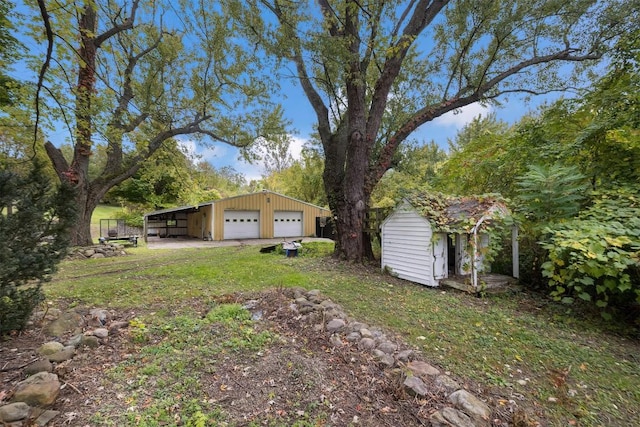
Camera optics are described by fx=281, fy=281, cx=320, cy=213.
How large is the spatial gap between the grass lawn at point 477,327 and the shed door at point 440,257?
372 millimetres

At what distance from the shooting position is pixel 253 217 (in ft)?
57.3

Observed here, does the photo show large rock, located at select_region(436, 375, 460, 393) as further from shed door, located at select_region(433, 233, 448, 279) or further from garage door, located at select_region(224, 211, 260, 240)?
garage door, located at select_region(224, 211, 260, 240)

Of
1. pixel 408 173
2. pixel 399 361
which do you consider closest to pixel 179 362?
pixel 399 361

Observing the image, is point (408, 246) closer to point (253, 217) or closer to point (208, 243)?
point (208, 243)

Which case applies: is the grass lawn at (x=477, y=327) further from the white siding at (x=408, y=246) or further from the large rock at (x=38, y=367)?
the large rock at (x=38, y=367)

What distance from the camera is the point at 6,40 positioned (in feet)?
16.6

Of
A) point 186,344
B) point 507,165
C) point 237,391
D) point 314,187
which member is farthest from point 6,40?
point 314,187

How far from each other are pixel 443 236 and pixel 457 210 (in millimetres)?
594

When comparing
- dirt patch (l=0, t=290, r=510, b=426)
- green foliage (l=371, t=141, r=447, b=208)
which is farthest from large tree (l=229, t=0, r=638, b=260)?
dirt patch (l=0, t=290, r=510, b=426)

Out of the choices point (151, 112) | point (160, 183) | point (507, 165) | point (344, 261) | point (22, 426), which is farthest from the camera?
point (160, 183)

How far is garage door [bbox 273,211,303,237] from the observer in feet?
59.1

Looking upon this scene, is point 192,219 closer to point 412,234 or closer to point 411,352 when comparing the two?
point 412,234

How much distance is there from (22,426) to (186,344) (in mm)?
1159

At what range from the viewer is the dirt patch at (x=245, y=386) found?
1838 mm
